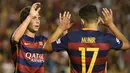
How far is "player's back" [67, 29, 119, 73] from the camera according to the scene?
7.11 m

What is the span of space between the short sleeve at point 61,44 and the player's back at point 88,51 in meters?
0.05

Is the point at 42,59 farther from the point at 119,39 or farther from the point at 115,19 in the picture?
the point at 115,19

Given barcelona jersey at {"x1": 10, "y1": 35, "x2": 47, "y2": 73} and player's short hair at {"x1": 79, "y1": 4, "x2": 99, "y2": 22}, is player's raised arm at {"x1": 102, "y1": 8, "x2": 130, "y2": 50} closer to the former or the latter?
player's short hair at {"x1": 79, "y1": 4, "x2": 99, "y2": 22}

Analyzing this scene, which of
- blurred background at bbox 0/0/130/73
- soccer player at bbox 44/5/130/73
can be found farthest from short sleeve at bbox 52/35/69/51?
blurred background at bbox 0/0/130/73

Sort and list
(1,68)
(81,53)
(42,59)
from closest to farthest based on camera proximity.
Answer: (81,53)
(42,59)
(1,68)

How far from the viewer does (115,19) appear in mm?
15523

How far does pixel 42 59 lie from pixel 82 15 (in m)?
1.52

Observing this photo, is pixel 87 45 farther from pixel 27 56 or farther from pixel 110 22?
pixel 27 56

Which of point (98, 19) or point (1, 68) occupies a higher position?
point (98, 19)

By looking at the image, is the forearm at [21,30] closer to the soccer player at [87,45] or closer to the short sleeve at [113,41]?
the soccer player at [87,45]

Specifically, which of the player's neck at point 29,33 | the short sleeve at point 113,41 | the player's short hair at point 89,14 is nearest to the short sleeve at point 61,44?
the player's short hair at point 89,14

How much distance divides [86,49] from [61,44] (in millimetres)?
318

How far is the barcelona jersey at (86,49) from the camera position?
23.3 ft

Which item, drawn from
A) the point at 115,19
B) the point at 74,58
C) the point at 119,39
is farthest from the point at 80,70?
the point at 115,19
